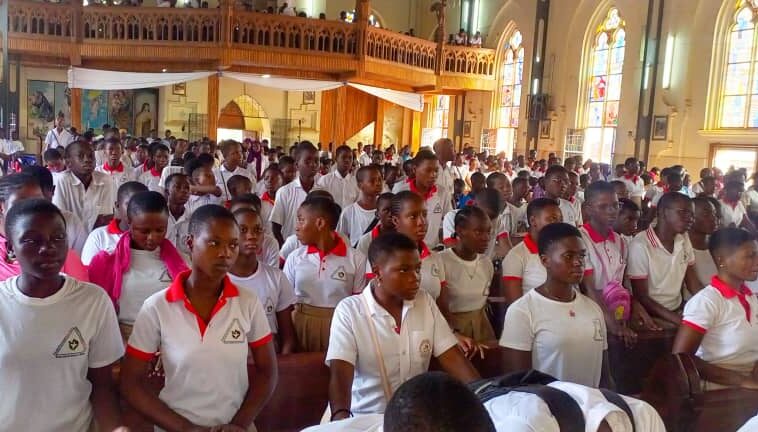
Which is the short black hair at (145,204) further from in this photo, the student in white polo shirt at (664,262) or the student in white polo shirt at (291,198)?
the student in white polo shirt at (664,262)

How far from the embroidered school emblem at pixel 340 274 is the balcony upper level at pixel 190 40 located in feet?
30.1

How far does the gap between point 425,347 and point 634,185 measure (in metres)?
7.67

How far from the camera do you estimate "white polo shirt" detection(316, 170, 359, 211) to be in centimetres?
576

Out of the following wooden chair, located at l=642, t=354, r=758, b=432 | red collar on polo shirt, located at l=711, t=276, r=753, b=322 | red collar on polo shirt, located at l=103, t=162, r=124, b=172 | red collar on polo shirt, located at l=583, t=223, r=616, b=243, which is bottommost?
wooden chair, located at l=642, t=354, r=758, b=432

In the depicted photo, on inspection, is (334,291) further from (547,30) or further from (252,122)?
(252,122)

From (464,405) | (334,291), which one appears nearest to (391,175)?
(334,291)

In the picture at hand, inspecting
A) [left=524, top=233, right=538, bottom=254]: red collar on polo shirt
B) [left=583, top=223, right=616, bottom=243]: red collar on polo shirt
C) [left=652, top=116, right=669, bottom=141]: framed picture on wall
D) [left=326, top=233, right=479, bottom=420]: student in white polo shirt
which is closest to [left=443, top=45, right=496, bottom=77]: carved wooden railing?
[left=652, top=116, right=669, bottom=141]: framed picture on wall

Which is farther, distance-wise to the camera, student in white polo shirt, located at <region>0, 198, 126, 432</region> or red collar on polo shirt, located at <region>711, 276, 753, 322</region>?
red collar on polo shirt, located at <region>711, 276, 753, 322</region>

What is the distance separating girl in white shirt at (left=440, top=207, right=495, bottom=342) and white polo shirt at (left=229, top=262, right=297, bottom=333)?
84cm

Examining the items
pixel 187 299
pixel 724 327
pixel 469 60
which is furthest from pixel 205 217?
pixel 469 60

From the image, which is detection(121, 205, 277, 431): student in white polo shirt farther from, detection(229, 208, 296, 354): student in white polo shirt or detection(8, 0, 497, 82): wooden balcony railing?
detection(8, 0, 497, 82): wooden balcony railing

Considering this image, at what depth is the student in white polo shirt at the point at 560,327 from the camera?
2.36m

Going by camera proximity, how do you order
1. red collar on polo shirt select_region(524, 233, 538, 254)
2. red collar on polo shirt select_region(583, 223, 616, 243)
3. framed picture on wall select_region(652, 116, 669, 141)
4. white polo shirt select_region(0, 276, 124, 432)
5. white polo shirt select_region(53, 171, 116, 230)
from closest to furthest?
white polo shirt select_region(0, 276, 124, 432), red collar on polo shirt select_region(524, 233, 538, 254), red collar on polo shirt select_region(583, 223, 616, 243), white polo shirt select_region(53, 171, 116, 230), framed picture on wall select_region(652, 116, 669, 141)

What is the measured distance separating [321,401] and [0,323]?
118 centimetres
